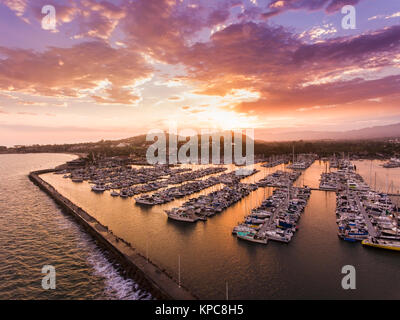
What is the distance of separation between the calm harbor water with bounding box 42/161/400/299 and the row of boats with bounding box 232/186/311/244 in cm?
55

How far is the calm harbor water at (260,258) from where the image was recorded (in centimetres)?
1202

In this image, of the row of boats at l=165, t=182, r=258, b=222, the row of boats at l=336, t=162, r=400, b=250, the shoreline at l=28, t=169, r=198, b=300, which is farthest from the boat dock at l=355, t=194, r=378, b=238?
the shoreline at l=28, t=169, r=198, b=300

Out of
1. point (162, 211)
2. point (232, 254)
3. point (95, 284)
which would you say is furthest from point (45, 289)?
point (162, 211)

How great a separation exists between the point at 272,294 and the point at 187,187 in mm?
23589

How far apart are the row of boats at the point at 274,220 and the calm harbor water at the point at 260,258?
0.55 meters

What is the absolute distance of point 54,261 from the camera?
15.3 metres

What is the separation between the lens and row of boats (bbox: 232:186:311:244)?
17531 millimetres

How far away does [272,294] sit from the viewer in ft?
38.4

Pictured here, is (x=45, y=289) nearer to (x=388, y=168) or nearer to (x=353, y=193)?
(x=353, y=193)

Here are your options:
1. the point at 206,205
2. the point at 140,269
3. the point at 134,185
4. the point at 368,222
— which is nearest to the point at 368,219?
the point at 368,222

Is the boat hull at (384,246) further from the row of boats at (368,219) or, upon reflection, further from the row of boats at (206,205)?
the row of boats at (206,205)

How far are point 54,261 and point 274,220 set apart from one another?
17.2m

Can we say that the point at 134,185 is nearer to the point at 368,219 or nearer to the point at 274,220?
the point at 274,220

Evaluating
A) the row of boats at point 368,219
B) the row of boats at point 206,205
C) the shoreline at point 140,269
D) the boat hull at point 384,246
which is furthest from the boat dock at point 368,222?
the shoreline at point 140,269
